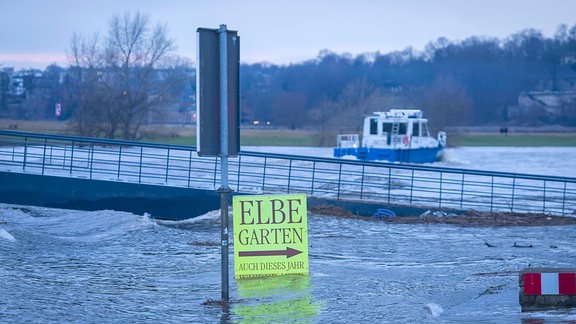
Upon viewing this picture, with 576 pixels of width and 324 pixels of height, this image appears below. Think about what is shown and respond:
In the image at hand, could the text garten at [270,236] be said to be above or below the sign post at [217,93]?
below

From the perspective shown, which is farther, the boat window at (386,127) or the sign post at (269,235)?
the boat window at (386,127)

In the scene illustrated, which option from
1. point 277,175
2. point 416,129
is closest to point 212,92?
point 277,175

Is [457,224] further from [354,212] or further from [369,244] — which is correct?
[369,244]

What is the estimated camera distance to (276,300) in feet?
35.7

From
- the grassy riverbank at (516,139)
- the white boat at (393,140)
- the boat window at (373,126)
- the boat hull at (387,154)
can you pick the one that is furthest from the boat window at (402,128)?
the grassy riverbank at (516,139)

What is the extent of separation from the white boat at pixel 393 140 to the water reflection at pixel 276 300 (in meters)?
39.8

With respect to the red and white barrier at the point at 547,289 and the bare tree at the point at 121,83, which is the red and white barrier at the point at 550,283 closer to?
the red and white barrier at the point at 547,289

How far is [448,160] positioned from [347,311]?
175 ft

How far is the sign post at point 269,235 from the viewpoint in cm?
1209

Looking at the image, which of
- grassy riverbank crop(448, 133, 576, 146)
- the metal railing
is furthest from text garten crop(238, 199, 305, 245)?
grassy riverbank crop(448, 133, 576, 146)

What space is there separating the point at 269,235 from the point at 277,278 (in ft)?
1.95

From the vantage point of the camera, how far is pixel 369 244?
57.0 feet

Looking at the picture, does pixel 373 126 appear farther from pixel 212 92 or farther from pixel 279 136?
pixel 212 92

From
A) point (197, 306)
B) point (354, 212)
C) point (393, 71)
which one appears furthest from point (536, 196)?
point (393, 71)
